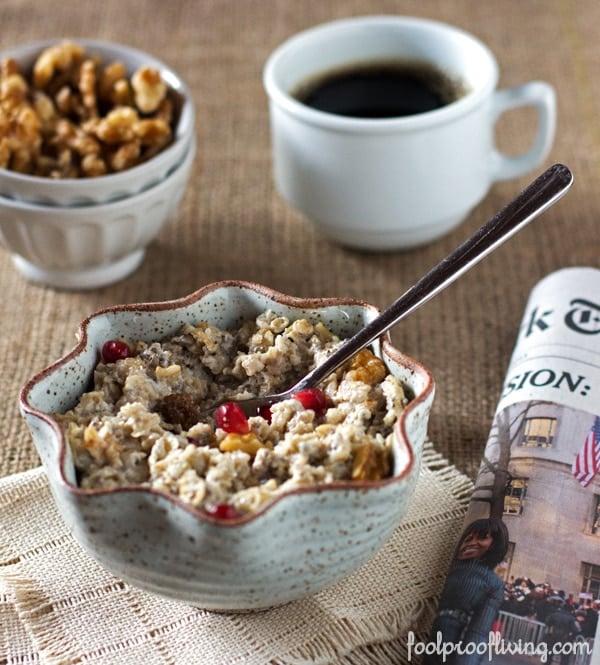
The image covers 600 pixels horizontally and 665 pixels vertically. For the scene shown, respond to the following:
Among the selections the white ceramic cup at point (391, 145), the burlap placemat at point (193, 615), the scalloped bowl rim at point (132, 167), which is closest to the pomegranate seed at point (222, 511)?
the burlap placemat at point (193, 615)

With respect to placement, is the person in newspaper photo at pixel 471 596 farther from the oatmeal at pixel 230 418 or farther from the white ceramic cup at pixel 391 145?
the white ceramic cup at pixel 391 145

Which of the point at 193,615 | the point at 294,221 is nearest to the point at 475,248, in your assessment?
the point at 193,615

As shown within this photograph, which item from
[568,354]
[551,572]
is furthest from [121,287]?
[551,572]

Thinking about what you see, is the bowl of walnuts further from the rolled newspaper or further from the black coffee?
the rolled newspaper

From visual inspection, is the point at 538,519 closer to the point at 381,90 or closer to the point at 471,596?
the point at 471,596

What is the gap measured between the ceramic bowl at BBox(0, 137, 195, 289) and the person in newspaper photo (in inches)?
29.3

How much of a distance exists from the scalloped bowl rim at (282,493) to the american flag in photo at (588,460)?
27cm

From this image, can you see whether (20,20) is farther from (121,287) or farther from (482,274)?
(482,274)

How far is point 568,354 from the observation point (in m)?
1.38

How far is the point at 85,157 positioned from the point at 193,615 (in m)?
0.77

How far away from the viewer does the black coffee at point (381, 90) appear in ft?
5.69

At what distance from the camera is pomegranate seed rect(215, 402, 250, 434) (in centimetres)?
107

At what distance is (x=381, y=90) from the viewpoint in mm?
1771

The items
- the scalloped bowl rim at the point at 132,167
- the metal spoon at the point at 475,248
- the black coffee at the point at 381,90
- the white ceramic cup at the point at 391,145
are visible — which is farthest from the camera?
the black coffee at the point at 381,90
